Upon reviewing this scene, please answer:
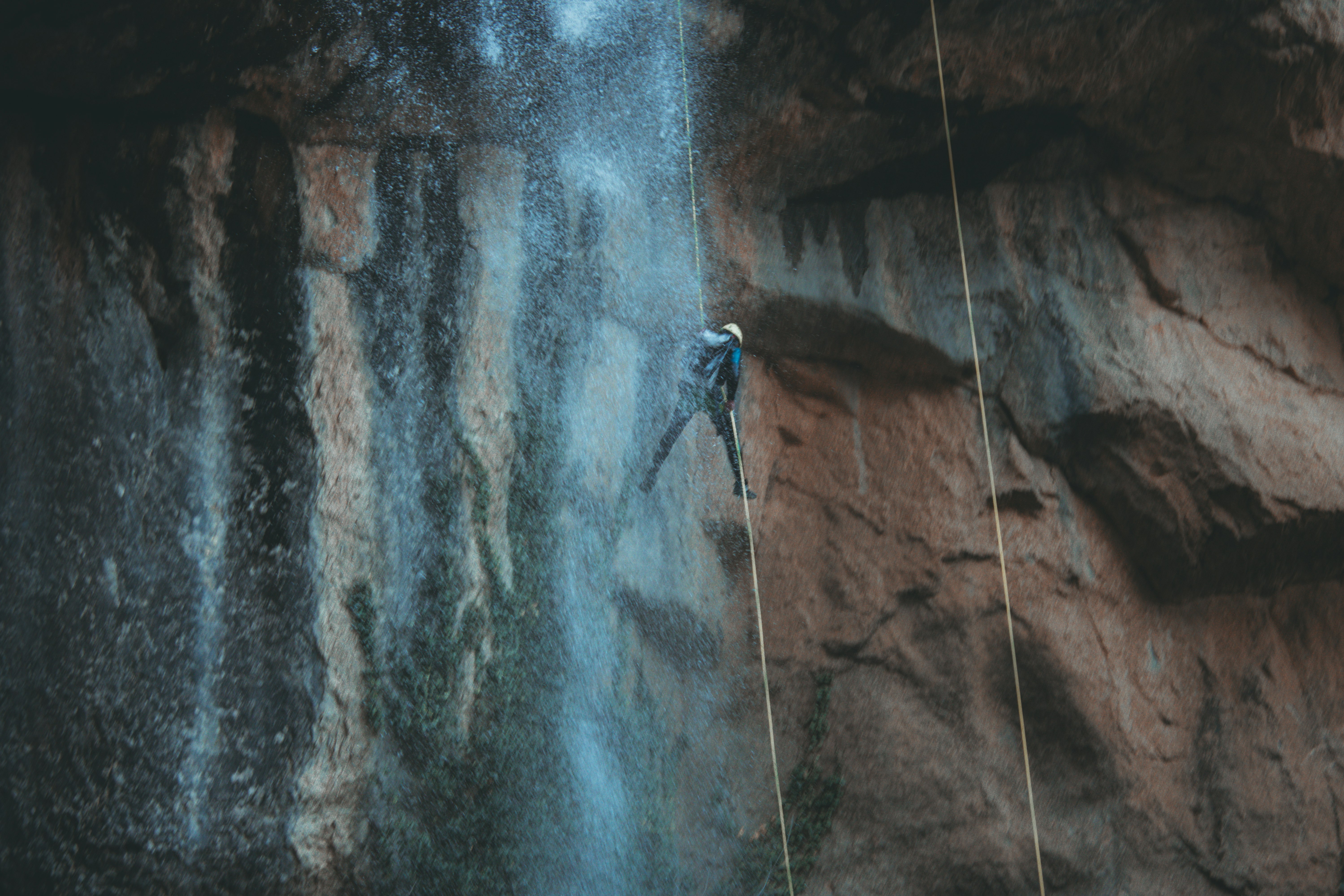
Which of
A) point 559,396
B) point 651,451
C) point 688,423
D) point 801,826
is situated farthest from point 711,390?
point 801,826

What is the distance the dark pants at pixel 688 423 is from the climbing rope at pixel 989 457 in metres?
1.40

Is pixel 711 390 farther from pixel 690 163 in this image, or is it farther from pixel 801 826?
pixel 801 826

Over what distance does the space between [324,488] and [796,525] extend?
2687mm

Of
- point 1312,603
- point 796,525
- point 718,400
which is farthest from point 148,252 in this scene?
point 1312,603

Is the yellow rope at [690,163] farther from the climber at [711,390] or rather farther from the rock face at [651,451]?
the climber at [711,390]

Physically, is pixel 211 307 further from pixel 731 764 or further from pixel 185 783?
pixel 731 764

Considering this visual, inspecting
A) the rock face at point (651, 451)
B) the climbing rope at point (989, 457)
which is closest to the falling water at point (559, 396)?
the rock face at point (651, 451)

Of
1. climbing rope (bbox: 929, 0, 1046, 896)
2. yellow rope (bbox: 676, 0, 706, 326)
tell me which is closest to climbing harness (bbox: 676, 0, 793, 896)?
yellow rope (bbox: 676, 0, 706, 326)

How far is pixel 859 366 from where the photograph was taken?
4.98m

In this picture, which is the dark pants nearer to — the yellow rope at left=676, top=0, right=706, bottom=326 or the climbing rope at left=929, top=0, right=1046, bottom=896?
the yellow rope at left=676, top=0, right=706, bottom=326

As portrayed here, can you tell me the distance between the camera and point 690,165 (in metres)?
4.97

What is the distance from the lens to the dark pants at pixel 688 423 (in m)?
4.75

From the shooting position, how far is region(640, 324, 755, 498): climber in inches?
184

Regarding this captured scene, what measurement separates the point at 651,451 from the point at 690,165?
5.85 feet
